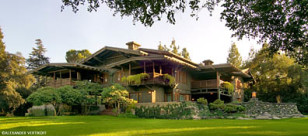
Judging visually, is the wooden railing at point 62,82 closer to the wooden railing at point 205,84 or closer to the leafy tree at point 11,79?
the leafy tree at point 11,79

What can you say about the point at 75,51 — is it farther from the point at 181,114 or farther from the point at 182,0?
the point at 182,0

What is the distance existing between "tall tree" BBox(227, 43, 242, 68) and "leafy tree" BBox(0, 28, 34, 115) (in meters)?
31.3

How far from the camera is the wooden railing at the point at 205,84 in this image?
79.4 feet

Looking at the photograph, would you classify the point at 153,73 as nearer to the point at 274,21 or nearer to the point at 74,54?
the point at 274,21

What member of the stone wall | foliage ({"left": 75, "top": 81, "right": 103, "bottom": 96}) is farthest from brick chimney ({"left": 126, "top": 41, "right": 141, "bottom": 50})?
the stone wall

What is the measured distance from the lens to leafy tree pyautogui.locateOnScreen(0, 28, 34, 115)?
24.3 m

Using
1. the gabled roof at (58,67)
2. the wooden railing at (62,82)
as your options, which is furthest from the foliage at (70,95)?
the wooden railing at (62,82)

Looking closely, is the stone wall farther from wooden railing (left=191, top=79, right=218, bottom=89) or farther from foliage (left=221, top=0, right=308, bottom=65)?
foliage (left=221, top=0, right=308, bottom=65)

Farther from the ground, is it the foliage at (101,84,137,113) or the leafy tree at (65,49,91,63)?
the leafy tree at (65,49,91,63)

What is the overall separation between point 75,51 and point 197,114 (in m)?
39.1

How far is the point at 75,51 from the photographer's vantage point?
2021 inches

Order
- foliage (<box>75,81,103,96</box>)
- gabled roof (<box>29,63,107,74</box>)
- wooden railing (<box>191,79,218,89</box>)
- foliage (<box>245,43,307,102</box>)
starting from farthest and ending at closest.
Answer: foliage (<box>245,43,307,102</box>) < wooden railing (<box>191,79,218,89</box>) < gabled roof (<box>29,63,107,74</box>) < foliage (<box>75,81,103,96</box>)

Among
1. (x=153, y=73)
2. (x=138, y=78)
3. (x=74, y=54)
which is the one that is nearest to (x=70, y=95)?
(x=138, y=78)

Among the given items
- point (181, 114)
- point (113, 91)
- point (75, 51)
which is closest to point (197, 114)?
point (181, 114)
